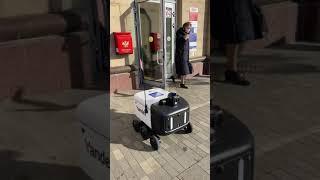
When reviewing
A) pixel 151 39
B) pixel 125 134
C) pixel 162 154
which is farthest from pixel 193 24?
pixel 162 154

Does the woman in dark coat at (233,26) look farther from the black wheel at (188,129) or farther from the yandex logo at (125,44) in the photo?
the yandex logo at (125,44)

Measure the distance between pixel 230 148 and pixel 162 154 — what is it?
2.23 metres

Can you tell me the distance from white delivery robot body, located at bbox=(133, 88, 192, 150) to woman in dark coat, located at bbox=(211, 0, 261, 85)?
7.51ft

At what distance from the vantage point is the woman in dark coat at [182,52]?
5117mm

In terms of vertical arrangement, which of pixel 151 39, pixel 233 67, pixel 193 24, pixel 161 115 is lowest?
pixel 161 115

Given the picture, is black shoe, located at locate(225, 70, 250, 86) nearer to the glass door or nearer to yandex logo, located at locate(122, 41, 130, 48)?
yandex logo, located at locate(122, 41, 130, 48)

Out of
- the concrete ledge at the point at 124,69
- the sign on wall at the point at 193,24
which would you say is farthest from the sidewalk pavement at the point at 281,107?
the sign on wall at the point at 193,24

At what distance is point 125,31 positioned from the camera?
5.09 metres

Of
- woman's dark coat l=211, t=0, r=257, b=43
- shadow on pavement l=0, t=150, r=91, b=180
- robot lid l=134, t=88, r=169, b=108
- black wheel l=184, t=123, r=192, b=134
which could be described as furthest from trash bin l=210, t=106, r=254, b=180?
black wheel l=184, t=123, r=192, b=134

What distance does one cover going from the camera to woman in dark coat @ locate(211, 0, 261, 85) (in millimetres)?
416

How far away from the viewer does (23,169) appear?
0.49 metres

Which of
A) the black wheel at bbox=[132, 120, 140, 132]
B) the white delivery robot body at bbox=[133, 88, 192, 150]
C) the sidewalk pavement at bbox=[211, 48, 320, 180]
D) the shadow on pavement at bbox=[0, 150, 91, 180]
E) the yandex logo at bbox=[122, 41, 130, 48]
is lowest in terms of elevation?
the black wheel at bbox=[132, 120, 140, 132]

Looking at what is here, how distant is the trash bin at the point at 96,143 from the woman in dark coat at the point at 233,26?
234 millimetres

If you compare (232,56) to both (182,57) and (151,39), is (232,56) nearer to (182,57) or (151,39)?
(182,57)
